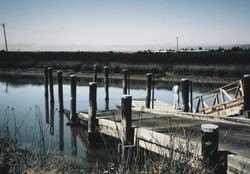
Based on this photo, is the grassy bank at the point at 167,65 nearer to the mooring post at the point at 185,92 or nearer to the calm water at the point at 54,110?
the calm water at the point at 54,110

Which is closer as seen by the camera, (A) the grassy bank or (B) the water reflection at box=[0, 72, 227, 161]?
(B) the water reflection at box=[0, 72, 227, 161]

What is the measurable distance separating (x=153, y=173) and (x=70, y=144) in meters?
9.55

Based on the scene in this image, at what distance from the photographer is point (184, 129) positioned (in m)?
6.86

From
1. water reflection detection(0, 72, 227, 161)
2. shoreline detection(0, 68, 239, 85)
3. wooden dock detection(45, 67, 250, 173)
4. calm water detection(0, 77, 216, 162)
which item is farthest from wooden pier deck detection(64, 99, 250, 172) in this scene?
shoreline detection(0, 68, 239, 85)

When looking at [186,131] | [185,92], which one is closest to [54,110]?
[185,92]

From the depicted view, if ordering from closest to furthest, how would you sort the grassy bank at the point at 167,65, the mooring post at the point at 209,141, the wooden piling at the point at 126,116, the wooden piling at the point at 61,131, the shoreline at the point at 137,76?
the mooring post at the point at 209,141
the wooden piling at the point at 126,116
the wooden piling at the point at 61,131
the shoreline at the point at 137,76
the grassy bank at the point at 167,65

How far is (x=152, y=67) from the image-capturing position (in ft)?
137

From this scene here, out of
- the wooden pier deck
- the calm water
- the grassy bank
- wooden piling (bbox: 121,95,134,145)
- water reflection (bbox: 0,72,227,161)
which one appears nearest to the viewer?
the wooden pier deck

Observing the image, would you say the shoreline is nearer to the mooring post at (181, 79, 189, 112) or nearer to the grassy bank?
the grassy bank

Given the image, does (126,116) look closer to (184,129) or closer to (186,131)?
(186,131)

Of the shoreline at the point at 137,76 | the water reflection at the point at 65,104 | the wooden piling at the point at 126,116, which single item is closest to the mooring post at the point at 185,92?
the water reflection at the point at 65,104

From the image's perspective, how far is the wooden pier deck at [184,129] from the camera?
6.00 metres

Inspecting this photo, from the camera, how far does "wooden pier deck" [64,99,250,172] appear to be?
6004 mm

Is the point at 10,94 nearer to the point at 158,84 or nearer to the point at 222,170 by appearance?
the point at 158,84
